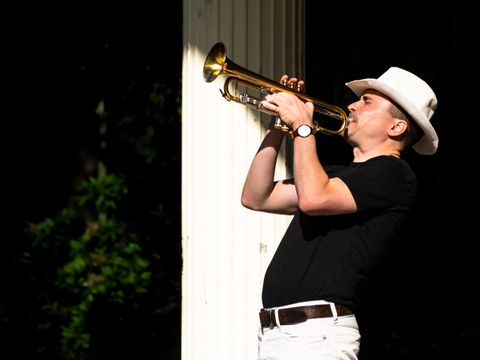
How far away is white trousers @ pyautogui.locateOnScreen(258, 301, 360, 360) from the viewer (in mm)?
2951

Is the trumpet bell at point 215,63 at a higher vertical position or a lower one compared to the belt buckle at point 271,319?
higher

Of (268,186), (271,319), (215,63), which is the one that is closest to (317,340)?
(271,319)

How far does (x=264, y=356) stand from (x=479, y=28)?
2.55m

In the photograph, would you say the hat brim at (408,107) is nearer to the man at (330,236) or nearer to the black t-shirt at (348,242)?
the man at (330,236)

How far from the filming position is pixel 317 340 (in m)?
2.95

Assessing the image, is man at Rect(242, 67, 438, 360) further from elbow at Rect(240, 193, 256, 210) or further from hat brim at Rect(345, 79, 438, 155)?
elbow at Rect(240, 193, 256, 210)

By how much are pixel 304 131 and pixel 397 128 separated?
0.40 metres

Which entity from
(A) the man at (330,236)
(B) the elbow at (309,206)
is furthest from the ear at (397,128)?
(B) the elbow at (309,206)

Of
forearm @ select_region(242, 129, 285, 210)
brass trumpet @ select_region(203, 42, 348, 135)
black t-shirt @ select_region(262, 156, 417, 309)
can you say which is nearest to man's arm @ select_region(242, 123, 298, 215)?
forearm @ select_region(242, 129, 285, 210)

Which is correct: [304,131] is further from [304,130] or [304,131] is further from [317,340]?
[317,340]

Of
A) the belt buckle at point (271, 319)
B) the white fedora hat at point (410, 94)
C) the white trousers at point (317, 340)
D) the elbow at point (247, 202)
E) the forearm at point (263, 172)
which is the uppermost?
the white fedora hat at point (410, 94)

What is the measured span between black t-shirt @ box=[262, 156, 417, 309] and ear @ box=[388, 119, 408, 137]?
0.15m

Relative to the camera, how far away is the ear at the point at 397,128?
318cm

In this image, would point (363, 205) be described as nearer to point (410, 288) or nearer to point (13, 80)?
point (410, 288)
